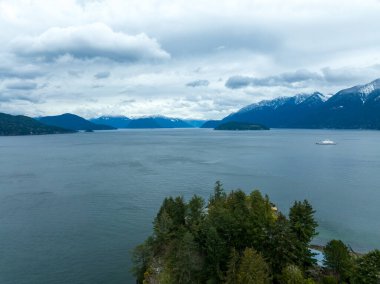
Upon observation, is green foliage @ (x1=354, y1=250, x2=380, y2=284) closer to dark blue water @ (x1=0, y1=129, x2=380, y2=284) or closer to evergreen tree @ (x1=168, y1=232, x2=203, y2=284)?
evergreen tree @ (x1=168, y1=232, x2=203, y2=284)

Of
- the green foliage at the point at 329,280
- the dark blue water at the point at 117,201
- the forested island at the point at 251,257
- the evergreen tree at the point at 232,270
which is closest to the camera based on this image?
the forested island at the point at 251,257

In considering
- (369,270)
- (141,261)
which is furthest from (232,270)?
(141,261)

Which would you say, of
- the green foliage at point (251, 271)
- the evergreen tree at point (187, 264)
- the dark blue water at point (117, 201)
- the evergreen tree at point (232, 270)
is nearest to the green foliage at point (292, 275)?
the green foliage at point (251, 271)

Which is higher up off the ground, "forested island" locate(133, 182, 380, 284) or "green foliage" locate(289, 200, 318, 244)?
"green foliage" locate(289, 200, 318, 244)

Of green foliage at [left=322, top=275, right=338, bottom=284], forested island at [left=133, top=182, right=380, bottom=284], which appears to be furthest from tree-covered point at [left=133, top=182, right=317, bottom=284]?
green foliage at [left=322, top=275, right=338, bottom=284]

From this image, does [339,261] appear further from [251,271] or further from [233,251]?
[233,251]

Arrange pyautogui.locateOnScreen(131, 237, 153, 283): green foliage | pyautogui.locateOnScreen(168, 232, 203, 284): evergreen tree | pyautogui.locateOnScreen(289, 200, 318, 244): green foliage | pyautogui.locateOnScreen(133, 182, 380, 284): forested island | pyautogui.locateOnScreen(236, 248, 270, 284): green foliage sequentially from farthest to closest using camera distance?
pyautogui.locateOnScreen(131, 237, 153, 283): green foliage → pyautogui.locateOnScreen(289, 200, 318, 244): green foliage → pyautogui.locateOnScreen(168, 232, 203, 284): evergreen tree → pyautogui.locateOnScreen(133, 182, 380, 284): forested island → pyautogui.locateOnScreen(236, 248, 270, 284): green foliage

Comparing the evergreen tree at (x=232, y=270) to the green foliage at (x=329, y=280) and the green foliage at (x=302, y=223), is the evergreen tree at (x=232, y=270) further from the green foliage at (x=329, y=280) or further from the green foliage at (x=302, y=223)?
the green foliage at (x=329, y=280)
